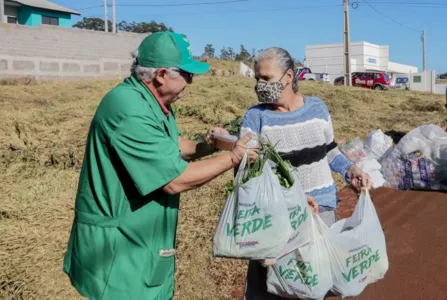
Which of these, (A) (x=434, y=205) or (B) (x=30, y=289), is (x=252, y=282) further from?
(A) (x=434, y=205)

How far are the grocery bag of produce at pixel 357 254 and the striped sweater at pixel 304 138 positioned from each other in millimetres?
230

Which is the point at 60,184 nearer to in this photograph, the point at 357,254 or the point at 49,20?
the point at 357,254

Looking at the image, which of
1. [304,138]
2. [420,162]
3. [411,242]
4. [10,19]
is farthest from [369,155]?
[10,19]

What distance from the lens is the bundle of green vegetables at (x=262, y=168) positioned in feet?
7.57

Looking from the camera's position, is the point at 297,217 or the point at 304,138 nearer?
the point at 297,217

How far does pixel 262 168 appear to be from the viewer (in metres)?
2.30

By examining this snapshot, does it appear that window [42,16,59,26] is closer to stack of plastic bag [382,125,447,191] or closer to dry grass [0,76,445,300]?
dry grass [0,76,445,300]

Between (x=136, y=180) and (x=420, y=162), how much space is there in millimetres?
4899

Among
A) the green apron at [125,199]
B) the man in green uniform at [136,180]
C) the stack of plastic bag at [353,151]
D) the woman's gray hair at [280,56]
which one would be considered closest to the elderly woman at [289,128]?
the woman's gray hair at [280,56]

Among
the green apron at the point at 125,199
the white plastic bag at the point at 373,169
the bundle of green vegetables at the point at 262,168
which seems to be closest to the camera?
the green apron at the point at 125,199

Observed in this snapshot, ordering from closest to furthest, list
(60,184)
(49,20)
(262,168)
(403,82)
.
Result: (262,168) → (60,184) → (49,20) → (403,82)

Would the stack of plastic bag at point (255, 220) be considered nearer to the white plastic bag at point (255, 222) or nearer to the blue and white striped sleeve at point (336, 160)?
the white plastic bag at point (255, 222)

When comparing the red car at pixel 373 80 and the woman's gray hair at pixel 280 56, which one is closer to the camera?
the woman's gray hair at pixel 280 56

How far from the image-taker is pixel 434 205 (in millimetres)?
5559
